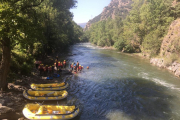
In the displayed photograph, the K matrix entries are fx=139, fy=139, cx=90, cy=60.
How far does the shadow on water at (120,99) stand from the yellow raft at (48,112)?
1093 millimetres

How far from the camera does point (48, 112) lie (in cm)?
907

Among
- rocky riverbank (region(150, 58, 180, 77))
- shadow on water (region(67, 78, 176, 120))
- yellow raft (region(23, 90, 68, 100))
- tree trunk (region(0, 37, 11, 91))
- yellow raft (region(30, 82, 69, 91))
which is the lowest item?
shadow on water (region(67, 78, 176, 120))

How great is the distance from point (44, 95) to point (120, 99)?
6832 mm

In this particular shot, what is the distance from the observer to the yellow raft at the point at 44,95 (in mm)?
10949

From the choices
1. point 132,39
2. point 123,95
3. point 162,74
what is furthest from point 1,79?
point 132,39

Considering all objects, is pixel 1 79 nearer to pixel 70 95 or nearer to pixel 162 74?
pixel 70 95

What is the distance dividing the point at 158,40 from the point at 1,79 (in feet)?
99.6

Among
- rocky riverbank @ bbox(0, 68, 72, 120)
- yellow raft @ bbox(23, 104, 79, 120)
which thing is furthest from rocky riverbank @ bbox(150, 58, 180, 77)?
rocky riverbank @ bbox(0, 68, 72, 120)

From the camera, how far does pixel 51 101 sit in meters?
11.4

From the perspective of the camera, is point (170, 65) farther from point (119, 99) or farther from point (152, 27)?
point (119, 99)

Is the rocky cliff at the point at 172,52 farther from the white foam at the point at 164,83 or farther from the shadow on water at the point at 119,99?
the shadow on water at the point at 119,99

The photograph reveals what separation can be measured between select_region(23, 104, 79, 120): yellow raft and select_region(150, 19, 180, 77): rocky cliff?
59.2 feet

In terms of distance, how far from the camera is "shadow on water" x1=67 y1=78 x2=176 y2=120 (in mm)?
10441

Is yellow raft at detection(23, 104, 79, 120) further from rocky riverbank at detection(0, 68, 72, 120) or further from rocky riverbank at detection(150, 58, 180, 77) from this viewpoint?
rocky riverbank at detection(150, 58, 180, 77)
